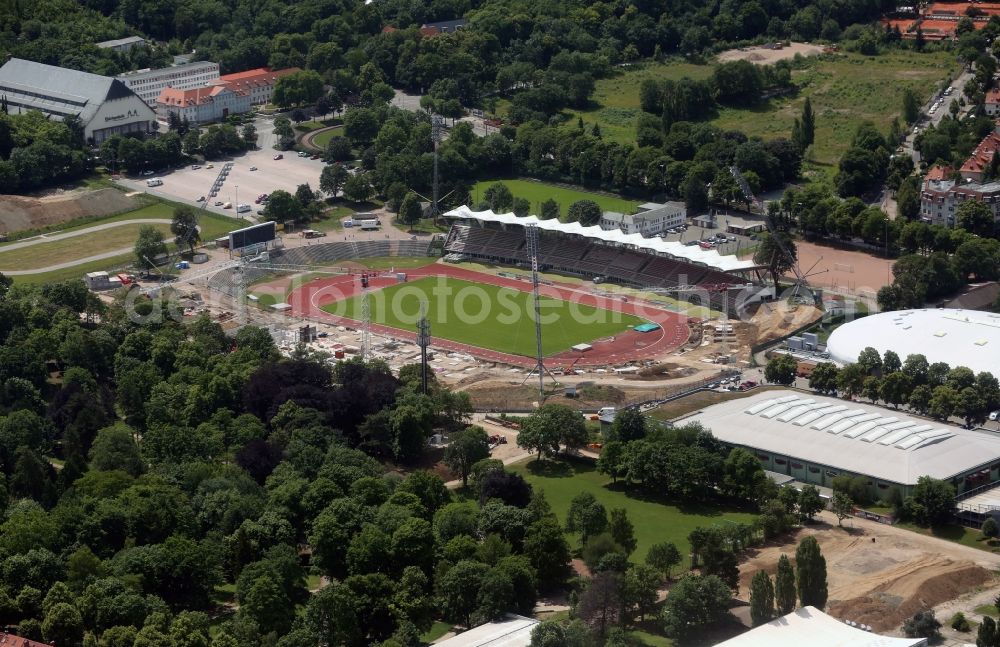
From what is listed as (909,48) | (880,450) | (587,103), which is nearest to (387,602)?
(880,450)

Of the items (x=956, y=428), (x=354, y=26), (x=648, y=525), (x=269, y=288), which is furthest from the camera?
(x=354, y=26)

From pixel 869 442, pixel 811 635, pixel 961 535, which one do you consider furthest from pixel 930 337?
pixel 811 635

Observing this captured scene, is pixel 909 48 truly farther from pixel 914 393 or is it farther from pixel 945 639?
pixel 945 639

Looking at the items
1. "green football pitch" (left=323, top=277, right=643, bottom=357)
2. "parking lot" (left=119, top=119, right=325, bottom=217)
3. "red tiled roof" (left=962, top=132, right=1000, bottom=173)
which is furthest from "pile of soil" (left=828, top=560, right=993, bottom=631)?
"parking lot" (left=119, top=119, right=325, bottom=217)

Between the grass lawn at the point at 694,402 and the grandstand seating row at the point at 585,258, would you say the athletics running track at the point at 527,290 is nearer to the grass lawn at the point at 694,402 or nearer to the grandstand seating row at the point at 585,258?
the grandstand seating row at the point at 585,258

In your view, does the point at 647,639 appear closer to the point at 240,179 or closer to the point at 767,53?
the point at 240,179

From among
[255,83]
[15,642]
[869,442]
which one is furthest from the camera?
[255,83]

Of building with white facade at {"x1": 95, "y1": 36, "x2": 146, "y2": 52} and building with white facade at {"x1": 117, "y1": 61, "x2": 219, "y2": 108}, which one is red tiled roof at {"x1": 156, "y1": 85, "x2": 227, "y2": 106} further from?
building with white facade at {"x1": 95, "y1": 36, "x2": 146, "y2": 52}
